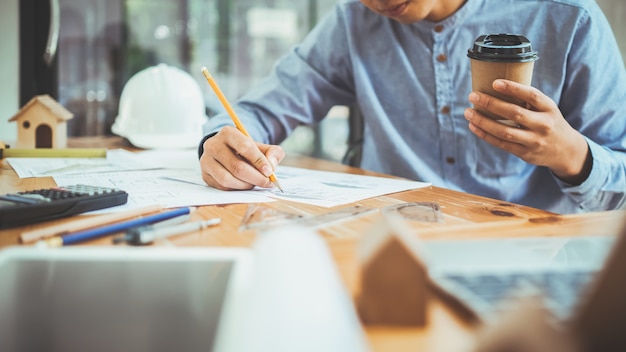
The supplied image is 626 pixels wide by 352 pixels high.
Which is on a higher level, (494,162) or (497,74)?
(497,74)

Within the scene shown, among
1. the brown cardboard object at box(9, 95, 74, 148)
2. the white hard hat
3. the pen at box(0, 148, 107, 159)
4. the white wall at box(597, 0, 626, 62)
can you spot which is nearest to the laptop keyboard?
the pen at box(0, 148, 107, 159)

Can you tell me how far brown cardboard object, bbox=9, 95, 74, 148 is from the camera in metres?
1.24

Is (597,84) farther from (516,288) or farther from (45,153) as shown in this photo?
(45,153)

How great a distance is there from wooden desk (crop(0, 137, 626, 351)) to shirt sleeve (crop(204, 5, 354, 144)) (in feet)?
1.61

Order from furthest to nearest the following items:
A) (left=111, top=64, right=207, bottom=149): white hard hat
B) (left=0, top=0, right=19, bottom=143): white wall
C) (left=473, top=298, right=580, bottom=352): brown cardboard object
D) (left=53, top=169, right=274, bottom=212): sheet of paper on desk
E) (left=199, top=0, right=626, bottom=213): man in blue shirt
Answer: (left=0, top=0, right=19, bottom=143): white wall < (left=111, top=64, right=207, bottom=149): white hard hat < (left=199, top=0, right=626, bottom=213): man in blue shirt < (left=53, top=169, right=274, bottom=212): sheet of paper on desk < (left=473, top=298, right=580, bottom=352): brown cardboard object

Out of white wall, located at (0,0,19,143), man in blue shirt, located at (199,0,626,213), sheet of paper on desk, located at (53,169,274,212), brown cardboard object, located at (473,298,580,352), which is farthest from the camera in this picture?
white wall, located at (0,0,19,143)

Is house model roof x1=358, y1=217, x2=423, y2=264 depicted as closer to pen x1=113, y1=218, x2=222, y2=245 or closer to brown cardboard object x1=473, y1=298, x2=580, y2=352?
brown cardboard object x1=473, y1=298, x2=580, y2=352

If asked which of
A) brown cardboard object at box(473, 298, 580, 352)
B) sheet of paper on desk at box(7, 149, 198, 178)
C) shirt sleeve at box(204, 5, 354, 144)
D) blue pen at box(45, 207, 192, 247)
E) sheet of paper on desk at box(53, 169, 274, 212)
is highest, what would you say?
shirt sleeve at box(204, 5, 354, 144)

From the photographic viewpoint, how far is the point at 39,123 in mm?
1248

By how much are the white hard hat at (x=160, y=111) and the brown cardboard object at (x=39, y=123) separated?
16cm

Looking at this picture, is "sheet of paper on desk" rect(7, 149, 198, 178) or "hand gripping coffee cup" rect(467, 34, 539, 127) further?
"sheet of paper on desk" rect(7, 149, 198, 178)

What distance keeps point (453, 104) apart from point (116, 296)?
862mm

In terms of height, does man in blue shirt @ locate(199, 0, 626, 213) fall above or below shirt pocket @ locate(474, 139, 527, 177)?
above

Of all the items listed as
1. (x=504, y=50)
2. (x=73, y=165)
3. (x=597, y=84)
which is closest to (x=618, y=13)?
(x=597, y=84)
